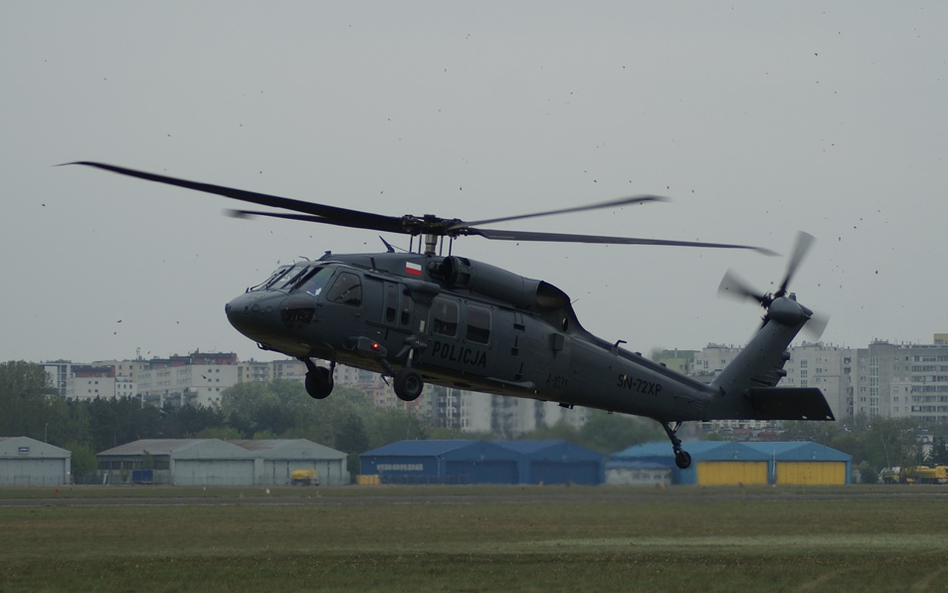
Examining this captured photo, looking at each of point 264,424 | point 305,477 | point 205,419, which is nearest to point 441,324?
point 305,477

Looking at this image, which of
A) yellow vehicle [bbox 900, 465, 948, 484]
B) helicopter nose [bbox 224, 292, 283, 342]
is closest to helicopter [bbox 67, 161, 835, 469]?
helicopter nose [bbox 224, 292, 283, 342]

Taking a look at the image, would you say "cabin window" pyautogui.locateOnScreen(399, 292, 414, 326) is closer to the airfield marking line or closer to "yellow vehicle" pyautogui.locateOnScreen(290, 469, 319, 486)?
the airfield marking line

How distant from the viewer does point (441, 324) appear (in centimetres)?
2391

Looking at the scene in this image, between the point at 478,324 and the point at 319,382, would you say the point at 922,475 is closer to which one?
the point at 478,324

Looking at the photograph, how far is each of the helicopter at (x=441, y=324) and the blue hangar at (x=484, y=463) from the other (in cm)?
2129

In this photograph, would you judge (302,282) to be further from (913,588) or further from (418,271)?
(913,588)

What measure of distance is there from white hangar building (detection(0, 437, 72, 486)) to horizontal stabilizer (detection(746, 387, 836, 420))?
7993 centimetres

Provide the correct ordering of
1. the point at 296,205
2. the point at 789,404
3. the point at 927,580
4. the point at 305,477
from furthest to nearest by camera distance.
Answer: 1. the point at 305,477
2. the point at 927,580
3. the point at 789,404
4. the point at 296,205

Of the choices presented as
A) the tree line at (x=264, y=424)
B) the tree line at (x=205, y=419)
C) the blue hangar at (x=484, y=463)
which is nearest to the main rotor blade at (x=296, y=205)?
the blue hangar at (x=484, y=463)

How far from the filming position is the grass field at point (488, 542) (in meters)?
29.8

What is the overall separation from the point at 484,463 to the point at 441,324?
136 feet

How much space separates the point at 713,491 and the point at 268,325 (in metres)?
44.4

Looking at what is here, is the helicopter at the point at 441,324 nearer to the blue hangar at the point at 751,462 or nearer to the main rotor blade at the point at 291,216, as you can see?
the main rotor blade at the point at 291,216

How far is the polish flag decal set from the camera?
23984mm
